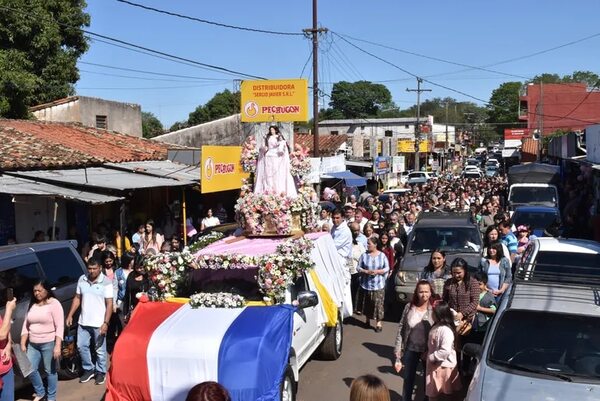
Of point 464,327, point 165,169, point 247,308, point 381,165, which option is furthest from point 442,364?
point 381,165

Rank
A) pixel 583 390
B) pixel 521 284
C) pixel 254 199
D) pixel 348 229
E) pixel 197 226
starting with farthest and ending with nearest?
1. pixel 197 226
2. pixel 348 229
3. pixel 254 199
4. pixel 521 284
5. pixel 583 390

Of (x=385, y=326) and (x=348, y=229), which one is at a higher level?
(x=348, y=229)

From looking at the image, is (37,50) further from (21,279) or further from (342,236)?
(21,279)

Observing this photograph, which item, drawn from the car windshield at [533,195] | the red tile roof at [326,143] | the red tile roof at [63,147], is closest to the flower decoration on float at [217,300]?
the red tile roof at [63,147]

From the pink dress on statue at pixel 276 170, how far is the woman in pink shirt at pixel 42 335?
3.92 metres

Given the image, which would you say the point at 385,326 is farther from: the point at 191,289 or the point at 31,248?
the point at 31,248

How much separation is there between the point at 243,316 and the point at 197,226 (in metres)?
15.5

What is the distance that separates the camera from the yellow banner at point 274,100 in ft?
72.4

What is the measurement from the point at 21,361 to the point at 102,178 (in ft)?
26.9

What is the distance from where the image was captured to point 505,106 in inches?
4498

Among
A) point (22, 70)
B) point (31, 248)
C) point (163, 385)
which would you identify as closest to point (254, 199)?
point (31, 248)

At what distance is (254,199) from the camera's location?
33.3 feet

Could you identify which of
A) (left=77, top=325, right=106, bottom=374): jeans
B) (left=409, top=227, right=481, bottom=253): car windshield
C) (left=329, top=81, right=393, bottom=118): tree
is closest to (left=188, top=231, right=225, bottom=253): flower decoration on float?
(left=77, top=325, right=106, bottom=374): jeans

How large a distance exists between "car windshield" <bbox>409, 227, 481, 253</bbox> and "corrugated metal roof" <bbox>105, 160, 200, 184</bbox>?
22.0 feet
